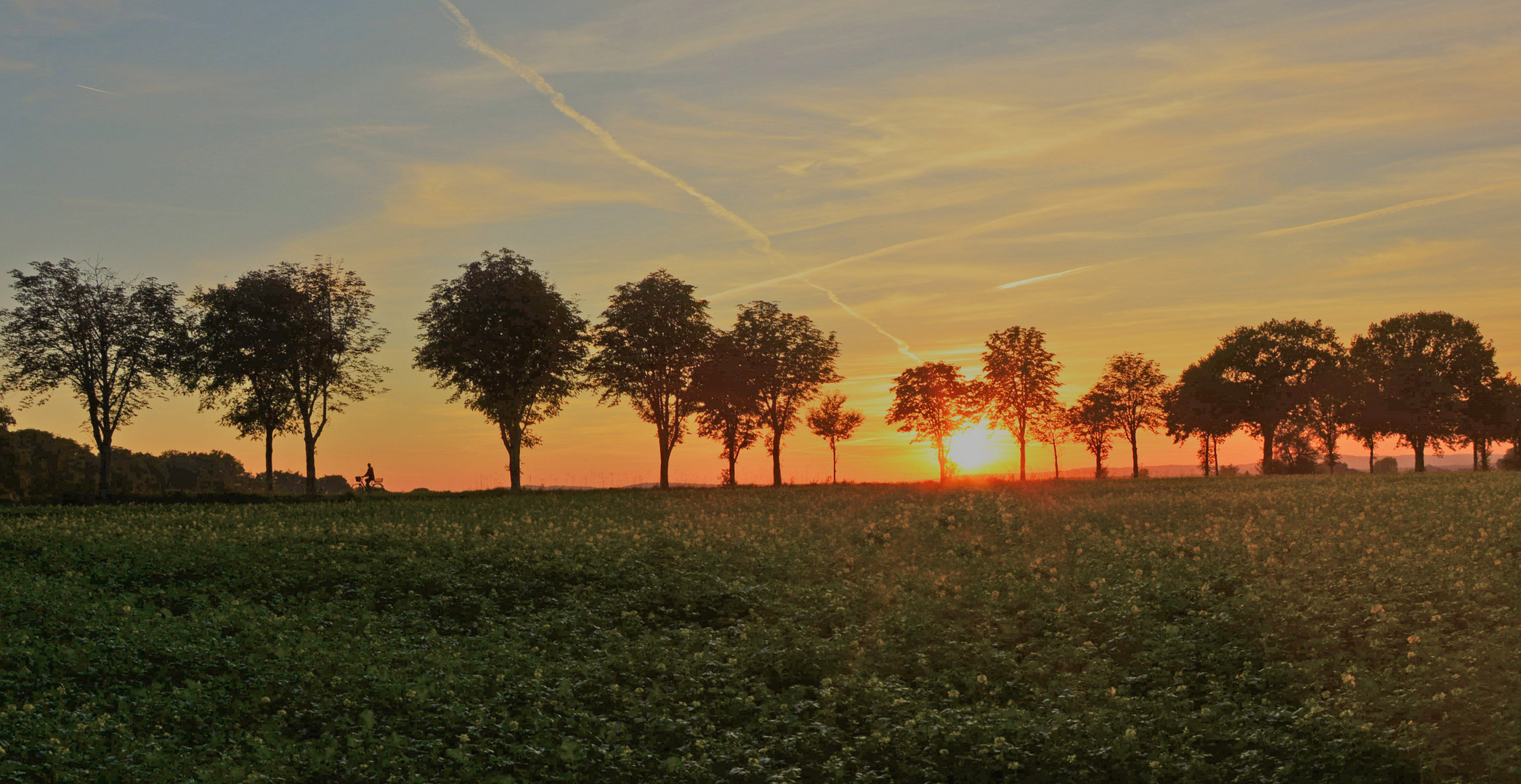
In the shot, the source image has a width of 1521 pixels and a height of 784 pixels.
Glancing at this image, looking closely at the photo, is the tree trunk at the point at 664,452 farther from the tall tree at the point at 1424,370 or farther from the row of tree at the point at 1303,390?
the tall tree at the point at 1424,370

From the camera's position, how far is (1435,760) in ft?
42.0

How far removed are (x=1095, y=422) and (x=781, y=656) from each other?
99789 millimetres

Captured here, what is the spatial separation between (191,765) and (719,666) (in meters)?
8.95

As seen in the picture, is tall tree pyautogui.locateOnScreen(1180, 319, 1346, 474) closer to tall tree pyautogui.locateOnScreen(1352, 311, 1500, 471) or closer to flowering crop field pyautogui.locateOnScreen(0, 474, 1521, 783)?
tall tree pyautogui.locateOnScreen(1352, 311, 1500, 471)

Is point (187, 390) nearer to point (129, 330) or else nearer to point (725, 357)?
point (129, 330)

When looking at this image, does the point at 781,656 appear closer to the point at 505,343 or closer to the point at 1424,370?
the point at 505,343

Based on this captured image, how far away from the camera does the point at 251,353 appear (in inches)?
2566

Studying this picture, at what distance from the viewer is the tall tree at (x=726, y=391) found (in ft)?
229

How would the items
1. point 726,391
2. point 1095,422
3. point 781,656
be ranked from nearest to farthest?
1. point 781,656
2. point 726,391
3. point 1095,422

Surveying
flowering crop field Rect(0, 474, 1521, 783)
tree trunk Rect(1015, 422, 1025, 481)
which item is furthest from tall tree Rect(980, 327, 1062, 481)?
flowering crop field Rect(0, 474, 1521, 783)

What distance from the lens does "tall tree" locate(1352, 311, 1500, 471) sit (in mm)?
86062

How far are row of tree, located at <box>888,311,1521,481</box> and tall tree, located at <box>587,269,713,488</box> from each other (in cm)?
2949

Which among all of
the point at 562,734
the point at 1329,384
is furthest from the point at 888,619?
the point at 1329,384

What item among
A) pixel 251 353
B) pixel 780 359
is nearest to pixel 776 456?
pixel 780 359
